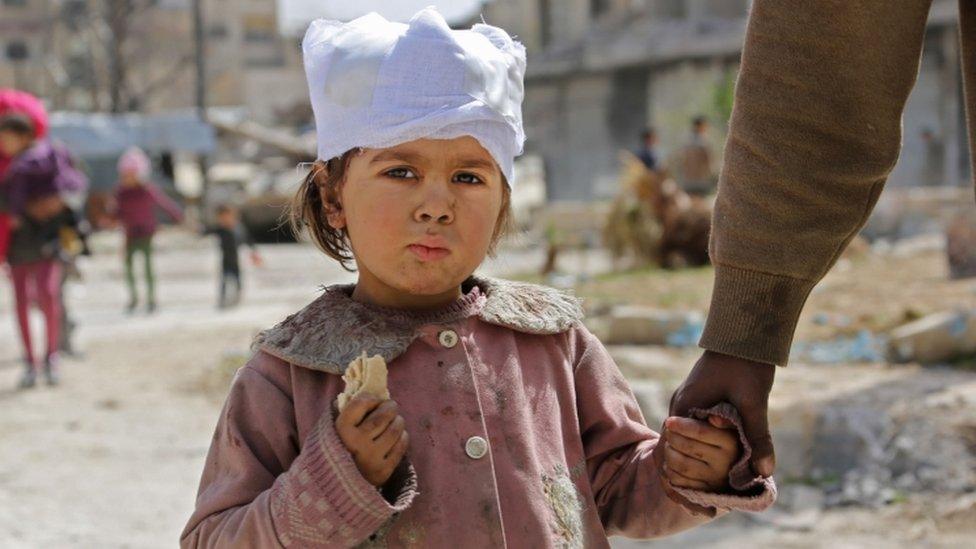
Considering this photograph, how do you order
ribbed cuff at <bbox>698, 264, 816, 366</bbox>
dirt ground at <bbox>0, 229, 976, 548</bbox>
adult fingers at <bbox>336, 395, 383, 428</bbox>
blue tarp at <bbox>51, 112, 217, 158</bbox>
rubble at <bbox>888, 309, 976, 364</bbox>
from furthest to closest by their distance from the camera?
blue tarp at <bbox>51, 112, 217, 158</bbox> < rubble at <bbox>888, 309, 976, 364</bbox> < dirt ground at <bbox>0, 229, 976, 548</bbox> < ribbed cuff at <bbox>698, 264, 816, 366</bbox> < adult fingers at <bbox>336, 395, 383, 428</bbox>

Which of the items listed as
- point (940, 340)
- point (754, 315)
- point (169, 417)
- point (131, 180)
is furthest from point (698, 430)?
point (131, 180)

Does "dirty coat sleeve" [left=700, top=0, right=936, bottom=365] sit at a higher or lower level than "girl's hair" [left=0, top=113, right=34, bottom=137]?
higher

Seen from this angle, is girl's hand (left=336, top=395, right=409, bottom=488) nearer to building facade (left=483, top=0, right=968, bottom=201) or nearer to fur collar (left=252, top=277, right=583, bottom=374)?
fur collar (left=252, top=277, right=583, bottom=374)

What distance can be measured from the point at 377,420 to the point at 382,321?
1.01 feet

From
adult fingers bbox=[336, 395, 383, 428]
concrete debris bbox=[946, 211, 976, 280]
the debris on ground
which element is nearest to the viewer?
adult fingers bbox=[336, 395, 383, 428]

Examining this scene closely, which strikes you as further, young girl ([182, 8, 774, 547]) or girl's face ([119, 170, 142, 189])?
girl's face ([119, 170, 142, 189])

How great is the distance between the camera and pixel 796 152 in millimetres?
2244

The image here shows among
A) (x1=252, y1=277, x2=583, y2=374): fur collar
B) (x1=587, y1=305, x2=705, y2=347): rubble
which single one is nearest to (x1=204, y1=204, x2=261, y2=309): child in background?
(x1=587, y1=305, x2=705, y2=347): rubble

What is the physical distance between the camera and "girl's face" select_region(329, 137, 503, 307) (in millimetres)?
2098

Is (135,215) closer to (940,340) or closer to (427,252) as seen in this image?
(940,340)

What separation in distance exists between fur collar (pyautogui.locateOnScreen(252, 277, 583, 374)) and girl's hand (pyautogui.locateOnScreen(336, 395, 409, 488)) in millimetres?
176

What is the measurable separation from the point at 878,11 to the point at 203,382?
22.1 ft

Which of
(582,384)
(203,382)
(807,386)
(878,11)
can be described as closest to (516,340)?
(582,384)

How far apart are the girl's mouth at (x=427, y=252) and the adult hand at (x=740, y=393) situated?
1.42ft
